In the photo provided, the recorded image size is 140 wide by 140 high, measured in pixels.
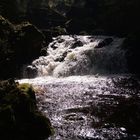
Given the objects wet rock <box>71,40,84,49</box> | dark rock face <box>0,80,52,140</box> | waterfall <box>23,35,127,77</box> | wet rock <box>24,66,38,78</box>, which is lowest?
dark rock face <box>0,80,52,140</box>

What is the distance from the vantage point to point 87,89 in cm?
2753

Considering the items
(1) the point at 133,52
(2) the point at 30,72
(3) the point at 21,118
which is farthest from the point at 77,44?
(3) the point at 21,118

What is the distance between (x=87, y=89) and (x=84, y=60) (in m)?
9.69

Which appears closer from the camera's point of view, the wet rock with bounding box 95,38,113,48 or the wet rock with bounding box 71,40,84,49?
the wet rock with bounding box 95,38,113,48

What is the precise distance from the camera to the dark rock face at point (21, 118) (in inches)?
635

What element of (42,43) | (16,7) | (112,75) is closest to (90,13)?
(16,7)

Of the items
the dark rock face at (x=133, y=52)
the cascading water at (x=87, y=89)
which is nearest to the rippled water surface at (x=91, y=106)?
the cascading water at (x=87, y=89)

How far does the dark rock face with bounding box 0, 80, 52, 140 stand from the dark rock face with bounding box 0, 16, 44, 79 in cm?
1732

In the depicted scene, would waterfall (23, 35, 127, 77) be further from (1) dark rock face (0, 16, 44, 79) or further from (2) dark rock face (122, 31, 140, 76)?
(1) dark rock face (0, 16, 44, 79)

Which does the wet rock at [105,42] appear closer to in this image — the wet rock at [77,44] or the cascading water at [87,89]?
the cascading water at [87,89]

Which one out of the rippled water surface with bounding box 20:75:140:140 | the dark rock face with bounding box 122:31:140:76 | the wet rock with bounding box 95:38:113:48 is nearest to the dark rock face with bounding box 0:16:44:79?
the rippled water surface with bounding box 20:75:140:140

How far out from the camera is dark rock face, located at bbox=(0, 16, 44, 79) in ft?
116

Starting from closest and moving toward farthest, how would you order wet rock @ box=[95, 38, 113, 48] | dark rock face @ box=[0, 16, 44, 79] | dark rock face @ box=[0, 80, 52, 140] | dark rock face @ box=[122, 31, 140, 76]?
dark rock face @ box=[0, 80, 52, 140] → dark rock face @ box=[0, 16, 44, 79] → dark rock face @ box=[122, 31, 140, 76] → wet rock @ box=[95, 38, 113, 48]

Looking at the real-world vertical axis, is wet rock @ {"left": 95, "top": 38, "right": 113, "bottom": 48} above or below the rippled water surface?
above
